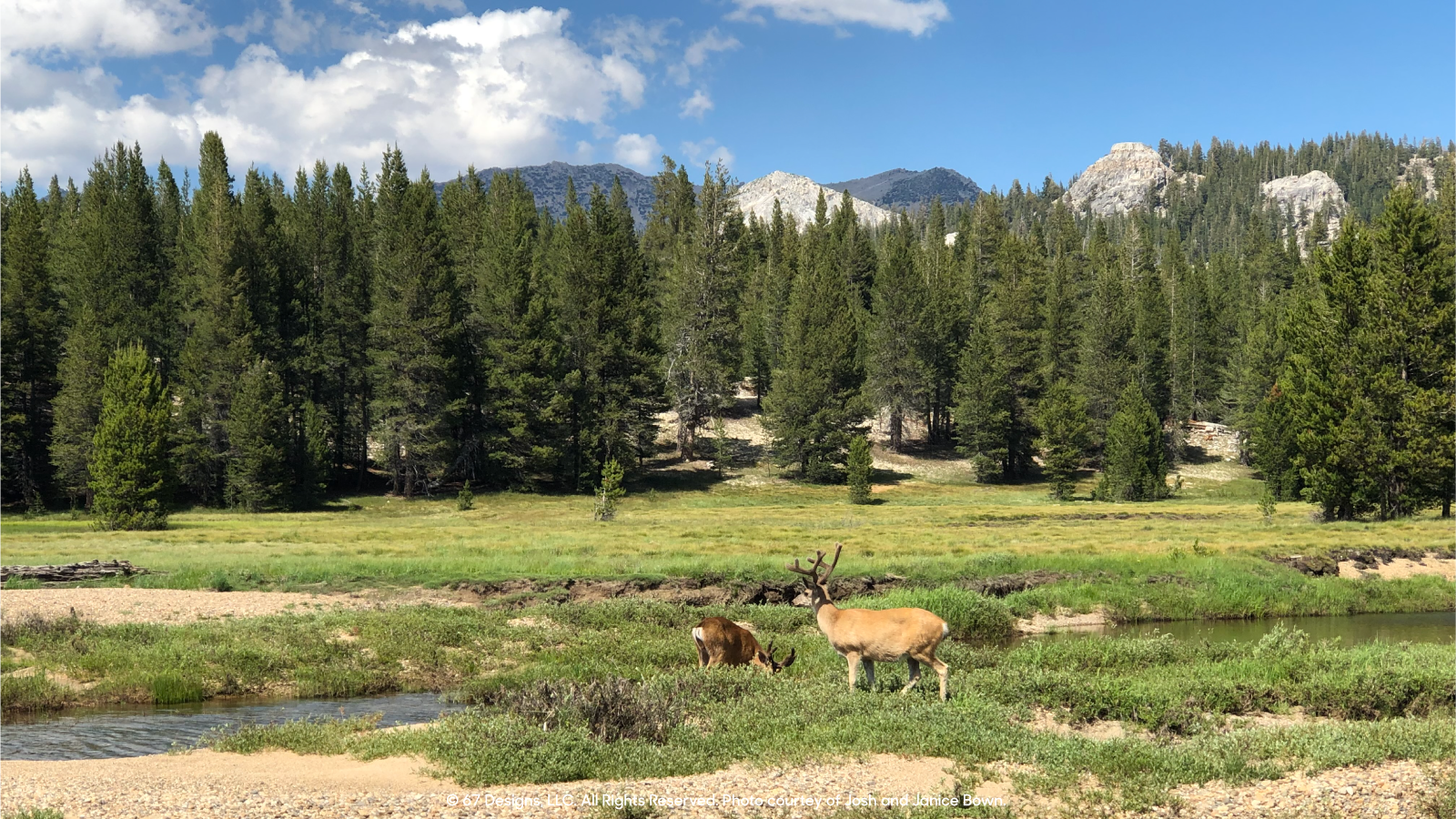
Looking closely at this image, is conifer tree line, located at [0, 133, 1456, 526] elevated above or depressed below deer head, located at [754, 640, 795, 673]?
above

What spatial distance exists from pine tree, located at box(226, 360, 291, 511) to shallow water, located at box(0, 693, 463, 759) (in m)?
42.4

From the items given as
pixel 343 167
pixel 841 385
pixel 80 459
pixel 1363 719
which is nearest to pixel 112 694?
pixel 1363 719

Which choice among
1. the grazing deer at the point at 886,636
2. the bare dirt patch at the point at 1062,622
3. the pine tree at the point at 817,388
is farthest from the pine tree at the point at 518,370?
the grazing deer at the point at 886,636

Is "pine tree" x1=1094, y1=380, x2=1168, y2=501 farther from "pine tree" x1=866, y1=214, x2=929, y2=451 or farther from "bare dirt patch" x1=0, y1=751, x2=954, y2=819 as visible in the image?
"bare dirt patch" x1=0, y1=751, x2=954, y2=819

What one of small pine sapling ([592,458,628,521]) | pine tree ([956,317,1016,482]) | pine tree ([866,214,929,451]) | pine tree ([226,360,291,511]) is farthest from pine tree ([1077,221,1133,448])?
pine tree ([226,360,291,511])

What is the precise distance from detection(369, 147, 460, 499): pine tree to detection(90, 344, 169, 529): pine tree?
1562cm

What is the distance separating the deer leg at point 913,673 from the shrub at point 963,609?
339 inches

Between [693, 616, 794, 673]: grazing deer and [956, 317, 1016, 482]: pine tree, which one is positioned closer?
[693, 616, 794, 673]: grazing deer

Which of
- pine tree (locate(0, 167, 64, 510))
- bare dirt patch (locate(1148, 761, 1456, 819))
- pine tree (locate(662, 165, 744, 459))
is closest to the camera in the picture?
bare dirt patch (locate(1148, 761, 1456, 819))

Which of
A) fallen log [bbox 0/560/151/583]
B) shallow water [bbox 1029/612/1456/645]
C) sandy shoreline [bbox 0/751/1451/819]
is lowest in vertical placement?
shallow water [bbox 1029/612/1456/645]

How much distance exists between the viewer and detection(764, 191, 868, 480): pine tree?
70.6 meters

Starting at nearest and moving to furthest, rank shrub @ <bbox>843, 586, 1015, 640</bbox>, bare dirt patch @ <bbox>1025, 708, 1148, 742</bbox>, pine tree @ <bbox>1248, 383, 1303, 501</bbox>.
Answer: bare dirt patch @ <bbox>1025, 708, 1148, 742</bbox>
shrub @ <bbox>843, 586, 1015, 640</bbox>
pine tree @ <bbox>1248, 383, 1303, 501</bbox>

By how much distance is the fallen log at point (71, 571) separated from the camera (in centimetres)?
2685

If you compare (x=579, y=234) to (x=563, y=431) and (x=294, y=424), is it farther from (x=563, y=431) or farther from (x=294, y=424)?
(x=294, y=424)
